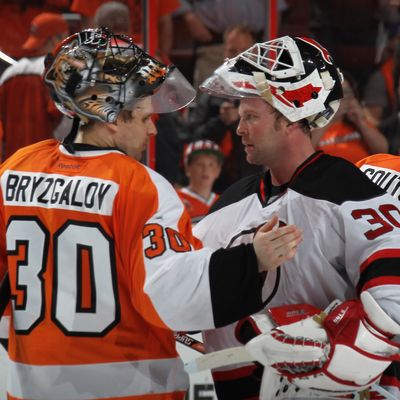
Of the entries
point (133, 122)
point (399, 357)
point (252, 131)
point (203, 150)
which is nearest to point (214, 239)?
point (252, 131)

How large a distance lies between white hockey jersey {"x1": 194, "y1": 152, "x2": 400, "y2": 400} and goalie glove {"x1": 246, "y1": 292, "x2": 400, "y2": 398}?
43 mm

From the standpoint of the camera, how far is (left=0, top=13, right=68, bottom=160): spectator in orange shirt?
3.59 m

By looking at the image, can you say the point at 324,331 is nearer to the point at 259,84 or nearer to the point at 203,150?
the point at 259,84

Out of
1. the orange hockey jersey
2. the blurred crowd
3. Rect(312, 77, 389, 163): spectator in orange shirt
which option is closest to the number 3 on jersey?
the orange hockey jersey

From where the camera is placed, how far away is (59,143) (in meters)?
2.05

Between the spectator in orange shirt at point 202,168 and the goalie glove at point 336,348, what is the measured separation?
181 centimetres

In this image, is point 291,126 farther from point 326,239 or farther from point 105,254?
point 105,254

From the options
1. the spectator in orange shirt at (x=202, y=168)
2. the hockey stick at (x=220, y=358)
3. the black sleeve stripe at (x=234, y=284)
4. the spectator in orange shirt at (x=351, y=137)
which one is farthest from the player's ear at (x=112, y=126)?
the spectator in orange shirt at (x=351, y=137)

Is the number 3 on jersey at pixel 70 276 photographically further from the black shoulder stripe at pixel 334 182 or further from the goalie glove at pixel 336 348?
the black shoulder stripe at pixel 334 182

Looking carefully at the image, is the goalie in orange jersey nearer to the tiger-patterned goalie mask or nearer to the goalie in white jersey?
the tiger-patterned goalie mask

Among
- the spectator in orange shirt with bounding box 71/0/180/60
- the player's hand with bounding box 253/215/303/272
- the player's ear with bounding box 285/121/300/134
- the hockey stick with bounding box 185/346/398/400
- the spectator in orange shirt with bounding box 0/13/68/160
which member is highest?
the player's ear with bounding box 285/121/300/134

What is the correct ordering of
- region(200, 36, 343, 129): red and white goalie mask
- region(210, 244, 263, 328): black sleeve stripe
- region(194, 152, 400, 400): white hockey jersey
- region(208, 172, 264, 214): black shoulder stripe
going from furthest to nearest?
region(208, 172, 264, 214): black shoulder stripe, region(200, 36, 343, 129): red and white goalie mask, region(194, 152, 400, 400): white hockey jersey, region(210, 244, 263, 328): black sleeve stripe

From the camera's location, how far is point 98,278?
1875mm

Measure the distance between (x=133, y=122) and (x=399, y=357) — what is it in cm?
71
